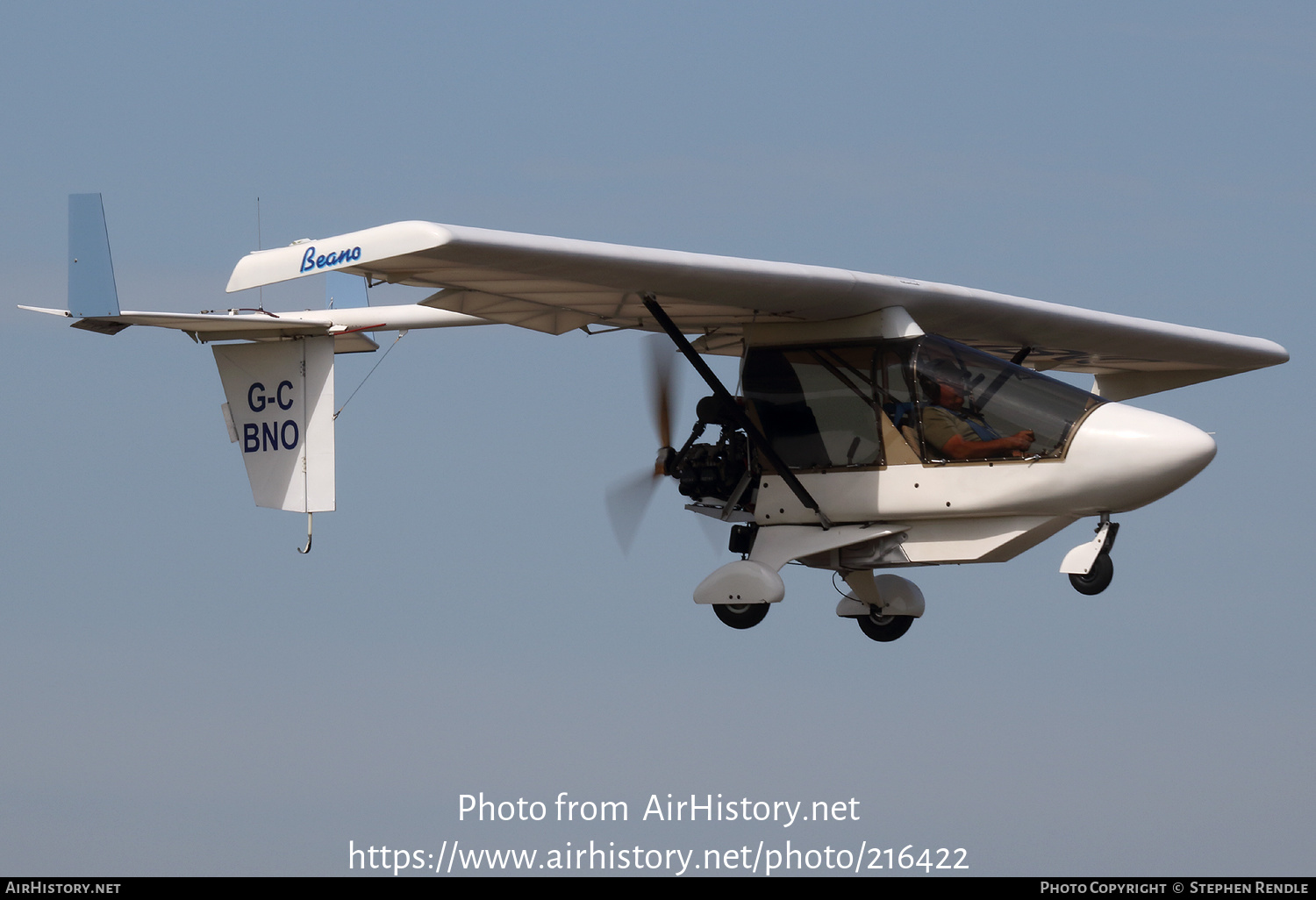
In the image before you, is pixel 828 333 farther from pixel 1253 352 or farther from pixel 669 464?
pixel 1253 352

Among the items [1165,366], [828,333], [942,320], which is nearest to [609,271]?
[828,333]

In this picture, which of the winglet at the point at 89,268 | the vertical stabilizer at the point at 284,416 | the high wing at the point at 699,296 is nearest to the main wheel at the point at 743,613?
the high wing at the point at 699,296

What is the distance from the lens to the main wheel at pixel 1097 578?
1658 cm

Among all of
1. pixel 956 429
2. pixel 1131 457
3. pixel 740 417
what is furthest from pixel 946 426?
pixel 740 417

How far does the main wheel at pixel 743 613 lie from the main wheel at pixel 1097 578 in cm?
284

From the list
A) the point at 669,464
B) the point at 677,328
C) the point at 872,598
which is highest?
the point at 677,328

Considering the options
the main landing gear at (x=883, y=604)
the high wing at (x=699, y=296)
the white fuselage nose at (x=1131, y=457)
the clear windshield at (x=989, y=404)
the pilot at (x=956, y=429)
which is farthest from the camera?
the main landing gear at (x=883, y=604)

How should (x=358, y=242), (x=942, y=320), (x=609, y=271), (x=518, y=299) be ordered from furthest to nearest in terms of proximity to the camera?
1. (x=942, y=320)
2. (x=518, y=299)
3. (x=609, y=271)
4. (x=358, y=242)

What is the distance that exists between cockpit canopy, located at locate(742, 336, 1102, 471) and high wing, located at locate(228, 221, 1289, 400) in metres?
0.48

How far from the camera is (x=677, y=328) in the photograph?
17.9 metres

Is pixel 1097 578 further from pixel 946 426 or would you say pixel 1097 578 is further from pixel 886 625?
pixel 886 625

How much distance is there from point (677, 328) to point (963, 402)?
2.89 metres

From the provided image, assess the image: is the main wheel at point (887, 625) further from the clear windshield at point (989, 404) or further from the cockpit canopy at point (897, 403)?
the clear windshield at point (989, 404)

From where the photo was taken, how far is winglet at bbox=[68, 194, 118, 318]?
1769 cm
